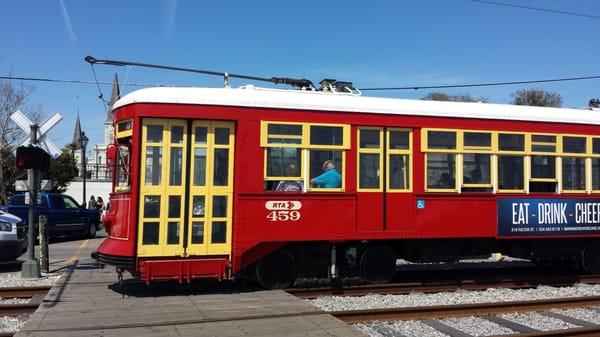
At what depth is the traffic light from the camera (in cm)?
1152

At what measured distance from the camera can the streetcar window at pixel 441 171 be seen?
10219mm

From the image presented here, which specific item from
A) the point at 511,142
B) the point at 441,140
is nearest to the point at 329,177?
the point at 441,140

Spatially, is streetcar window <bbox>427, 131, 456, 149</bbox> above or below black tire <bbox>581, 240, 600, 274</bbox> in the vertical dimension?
above

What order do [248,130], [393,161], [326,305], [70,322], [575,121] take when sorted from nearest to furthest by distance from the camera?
[70,322] < [326,305] < [248,130] < [393,161] < [575,121]

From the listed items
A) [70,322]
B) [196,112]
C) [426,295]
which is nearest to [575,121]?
[426,295]

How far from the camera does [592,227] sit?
11211 mm

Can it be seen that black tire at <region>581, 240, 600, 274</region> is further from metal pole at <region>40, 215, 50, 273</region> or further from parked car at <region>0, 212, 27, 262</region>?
parked car at <region>0, 212, 27, 262</region>

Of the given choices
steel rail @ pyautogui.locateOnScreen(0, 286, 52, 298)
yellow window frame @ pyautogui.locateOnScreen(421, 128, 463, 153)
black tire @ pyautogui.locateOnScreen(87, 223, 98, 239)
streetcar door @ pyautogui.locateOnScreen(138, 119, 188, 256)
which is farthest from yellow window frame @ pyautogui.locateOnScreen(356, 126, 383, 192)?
black tire @ pyautogui.locateOnScreen(87, 223, 98, 239)

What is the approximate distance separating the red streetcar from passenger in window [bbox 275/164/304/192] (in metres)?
0.02

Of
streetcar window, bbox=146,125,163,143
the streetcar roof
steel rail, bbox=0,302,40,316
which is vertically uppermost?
the streetcar roof

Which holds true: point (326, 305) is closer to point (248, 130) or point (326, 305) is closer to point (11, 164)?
point (248, 130)

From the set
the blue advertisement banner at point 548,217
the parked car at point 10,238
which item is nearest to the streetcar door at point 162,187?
the parked car at point 10,238

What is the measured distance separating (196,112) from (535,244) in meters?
6.85

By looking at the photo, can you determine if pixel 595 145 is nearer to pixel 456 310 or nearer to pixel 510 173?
pixel 510 173
